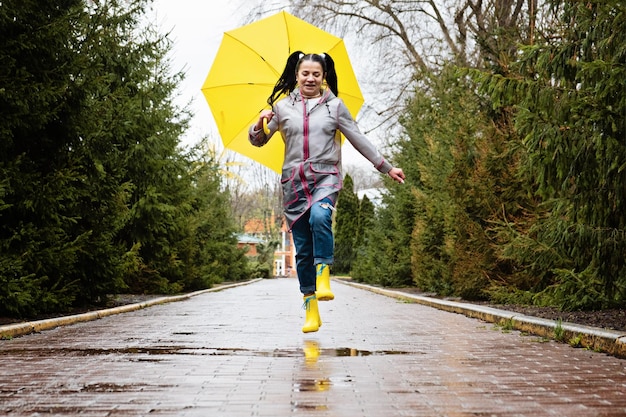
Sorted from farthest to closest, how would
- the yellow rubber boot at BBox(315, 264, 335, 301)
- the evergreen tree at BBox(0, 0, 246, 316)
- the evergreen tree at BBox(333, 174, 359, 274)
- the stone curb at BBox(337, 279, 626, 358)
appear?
the evergreen tree at BBox(333, 174, 359, 274), the evergreen tree at BBox(0, 0, 246, 316), the yellow rubber boot at BBox(315, 264, 335, 301), the stone curb at BBox(337, 279, 626, 358)

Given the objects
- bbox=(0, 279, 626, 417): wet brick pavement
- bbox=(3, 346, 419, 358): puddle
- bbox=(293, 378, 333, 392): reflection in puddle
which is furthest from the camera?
bbox=(3, 346, 419, 358): puddle

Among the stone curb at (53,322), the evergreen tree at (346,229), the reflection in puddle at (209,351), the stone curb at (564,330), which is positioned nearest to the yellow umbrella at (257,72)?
the reflection in puddle at (209,351)

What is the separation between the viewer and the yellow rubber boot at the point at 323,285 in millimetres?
7059

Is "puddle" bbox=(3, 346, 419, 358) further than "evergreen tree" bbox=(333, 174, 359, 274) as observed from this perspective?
No

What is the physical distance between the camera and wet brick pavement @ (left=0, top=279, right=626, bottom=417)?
14.0 feet

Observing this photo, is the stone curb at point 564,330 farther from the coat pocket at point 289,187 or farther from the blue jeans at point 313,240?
the coat pocket at point 289,187

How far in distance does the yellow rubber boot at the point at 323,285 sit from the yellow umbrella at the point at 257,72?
1.76 meters

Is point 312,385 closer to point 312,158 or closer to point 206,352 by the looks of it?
point 206,352

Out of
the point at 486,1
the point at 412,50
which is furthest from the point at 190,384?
the point at 412,50

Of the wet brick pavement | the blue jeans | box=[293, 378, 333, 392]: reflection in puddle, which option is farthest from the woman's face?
box=[293, 378, 333, 392]: reflection in puddle

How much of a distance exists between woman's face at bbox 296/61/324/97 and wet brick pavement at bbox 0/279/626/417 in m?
2.25

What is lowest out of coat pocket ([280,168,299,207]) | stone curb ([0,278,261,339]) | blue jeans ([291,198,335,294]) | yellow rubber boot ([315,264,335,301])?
stone curb ([0,278,261,339])

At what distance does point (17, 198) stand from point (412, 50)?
1950 centimetres

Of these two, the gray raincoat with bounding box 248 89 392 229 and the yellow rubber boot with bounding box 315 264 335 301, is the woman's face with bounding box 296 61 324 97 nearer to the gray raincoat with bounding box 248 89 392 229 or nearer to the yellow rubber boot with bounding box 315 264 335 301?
the gray raincoat with bounding box 248 89 392 229
